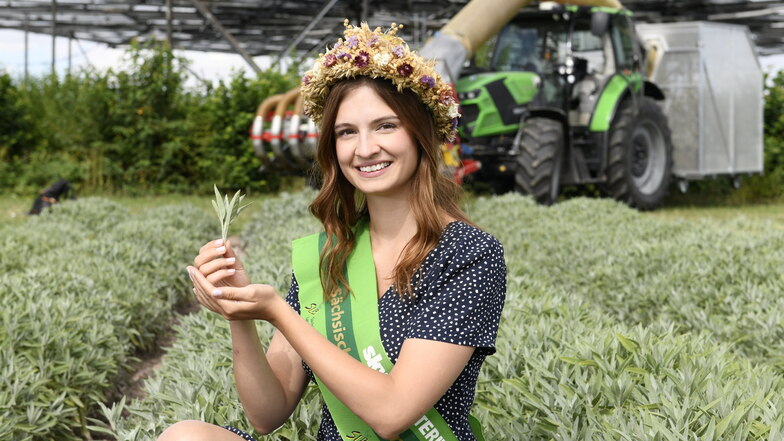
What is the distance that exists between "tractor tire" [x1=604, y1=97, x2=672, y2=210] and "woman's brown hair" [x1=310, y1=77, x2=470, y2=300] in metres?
9.09

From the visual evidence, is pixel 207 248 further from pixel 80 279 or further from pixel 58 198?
pixel 58 198

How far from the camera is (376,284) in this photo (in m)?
1.88

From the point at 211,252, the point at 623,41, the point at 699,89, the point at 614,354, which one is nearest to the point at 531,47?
the point at 623,41

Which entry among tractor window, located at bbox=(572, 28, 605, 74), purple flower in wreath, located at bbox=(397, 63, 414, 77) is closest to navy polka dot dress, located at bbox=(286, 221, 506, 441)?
purple flower in wreath, located at bbox=(397, 63, 414, 77)

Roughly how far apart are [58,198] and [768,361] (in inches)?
383

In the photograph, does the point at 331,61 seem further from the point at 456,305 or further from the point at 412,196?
the point at 456,305

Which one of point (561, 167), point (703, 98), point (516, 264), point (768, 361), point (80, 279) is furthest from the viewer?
point (703, 98)

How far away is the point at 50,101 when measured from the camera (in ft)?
51.1

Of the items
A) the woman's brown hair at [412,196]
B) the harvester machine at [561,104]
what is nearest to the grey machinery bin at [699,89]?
the harvester machine at [561,104]

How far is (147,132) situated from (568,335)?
1272 centimetres

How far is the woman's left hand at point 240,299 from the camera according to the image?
1591 millimetres

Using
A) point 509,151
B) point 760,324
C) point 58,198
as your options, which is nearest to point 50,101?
point 58,198

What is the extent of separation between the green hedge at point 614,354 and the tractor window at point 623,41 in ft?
16.1

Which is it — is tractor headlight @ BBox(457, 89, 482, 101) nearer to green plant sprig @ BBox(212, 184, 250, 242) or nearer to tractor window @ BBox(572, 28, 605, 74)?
tractor window @ BBox(572, 28, 605, 74)
